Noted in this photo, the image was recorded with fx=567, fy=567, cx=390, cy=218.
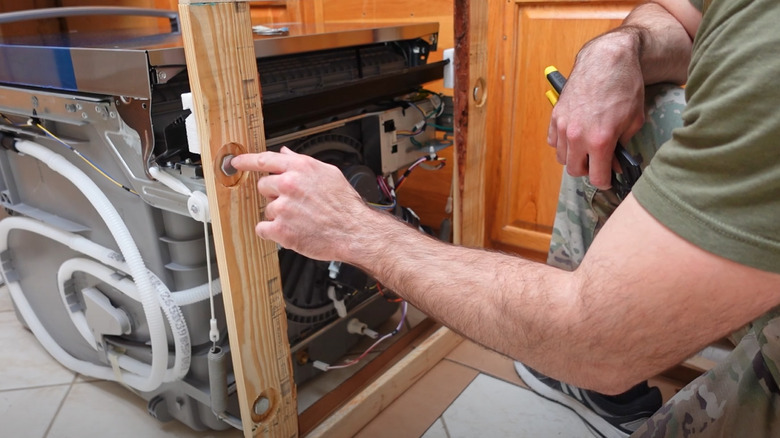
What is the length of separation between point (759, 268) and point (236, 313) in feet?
1.82

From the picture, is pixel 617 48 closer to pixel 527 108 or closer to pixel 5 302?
pixel 527 108

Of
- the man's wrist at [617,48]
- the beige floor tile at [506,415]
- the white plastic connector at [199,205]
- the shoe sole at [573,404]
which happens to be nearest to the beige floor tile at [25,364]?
the white plastic connector at [199,205]

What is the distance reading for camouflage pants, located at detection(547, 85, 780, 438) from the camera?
610 mm

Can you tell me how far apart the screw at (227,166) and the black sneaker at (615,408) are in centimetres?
71

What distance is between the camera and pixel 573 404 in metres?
1.01

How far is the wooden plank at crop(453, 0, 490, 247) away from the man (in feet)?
1.02

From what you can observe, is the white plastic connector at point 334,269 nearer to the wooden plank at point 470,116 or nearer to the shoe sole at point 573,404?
the wooden plank at point 470,116

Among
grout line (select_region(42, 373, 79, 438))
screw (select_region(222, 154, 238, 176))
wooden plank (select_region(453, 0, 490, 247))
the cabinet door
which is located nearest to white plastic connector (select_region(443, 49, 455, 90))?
wooden plank (select_region(453, 0, 490, 247))

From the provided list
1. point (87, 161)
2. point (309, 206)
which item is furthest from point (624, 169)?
point (87, 161)

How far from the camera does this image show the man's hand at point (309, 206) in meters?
0.62

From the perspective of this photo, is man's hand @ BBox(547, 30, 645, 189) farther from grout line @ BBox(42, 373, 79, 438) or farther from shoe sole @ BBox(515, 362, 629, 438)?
grout line @ BBox(42, 373, 79, 438)

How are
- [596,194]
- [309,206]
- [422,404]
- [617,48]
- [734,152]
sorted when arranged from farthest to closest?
[422,404]
[596,194]
[617,48]
[309,206]
[734,152]

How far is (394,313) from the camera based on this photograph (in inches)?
51.4

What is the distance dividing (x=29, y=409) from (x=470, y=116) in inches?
39.2
